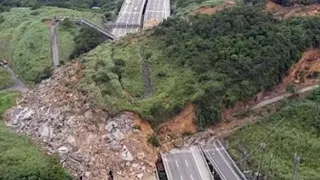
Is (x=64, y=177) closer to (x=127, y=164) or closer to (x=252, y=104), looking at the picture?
(x=127, y=164)

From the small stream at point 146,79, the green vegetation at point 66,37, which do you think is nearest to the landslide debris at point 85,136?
the small stream at point 146,79

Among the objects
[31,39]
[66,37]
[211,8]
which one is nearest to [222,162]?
[211,8]

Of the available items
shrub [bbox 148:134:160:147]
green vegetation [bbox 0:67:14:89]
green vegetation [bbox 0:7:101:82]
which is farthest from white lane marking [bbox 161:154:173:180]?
green vegetation [bbox 0:67:14:89]

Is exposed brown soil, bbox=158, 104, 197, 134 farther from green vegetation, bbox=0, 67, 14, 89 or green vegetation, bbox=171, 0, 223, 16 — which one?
green vegetation, bbox=171, 0, 223, 16

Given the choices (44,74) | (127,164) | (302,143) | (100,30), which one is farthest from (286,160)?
(100,30)

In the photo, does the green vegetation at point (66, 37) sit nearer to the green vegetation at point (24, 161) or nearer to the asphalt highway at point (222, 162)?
the green vegetation at point (24, 161)

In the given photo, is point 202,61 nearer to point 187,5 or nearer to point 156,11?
point 187,5
